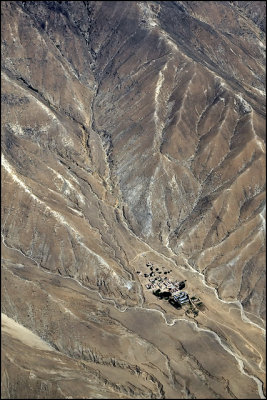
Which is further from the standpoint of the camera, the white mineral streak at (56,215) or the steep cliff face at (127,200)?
the white mineral streak at (56,215)

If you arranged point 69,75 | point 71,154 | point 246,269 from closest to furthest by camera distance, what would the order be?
point 246,269, point 71,154, point 69,75

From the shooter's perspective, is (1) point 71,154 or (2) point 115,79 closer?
(1) point 71,154

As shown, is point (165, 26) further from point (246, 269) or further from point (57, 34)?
point (246, 269)

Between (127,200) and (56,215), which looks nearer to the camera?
(56,215)

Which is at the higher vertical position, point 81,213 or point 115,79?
point 115,79

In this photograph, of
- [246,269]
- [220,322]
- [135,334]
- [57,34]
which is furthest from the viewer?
[57,34]

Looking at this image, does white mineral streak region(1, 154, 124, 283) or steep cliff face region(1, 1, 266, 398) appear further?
white mineral streak region(1, 154, 124, 283)

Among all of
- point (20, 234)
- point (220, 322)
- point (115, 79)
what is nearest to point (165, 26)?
point (115, 79)

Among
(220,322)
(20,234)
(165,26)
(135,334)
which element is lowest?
(20,234)
